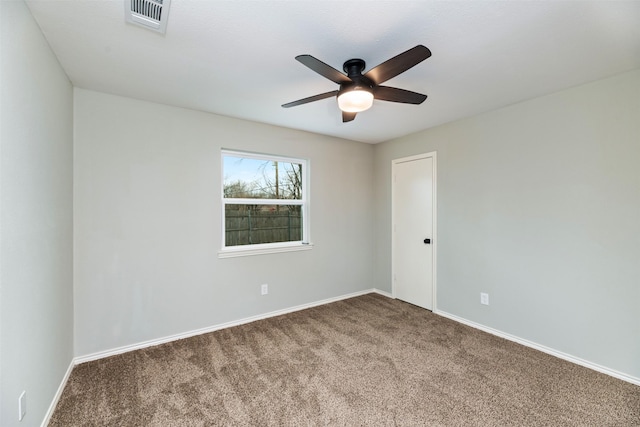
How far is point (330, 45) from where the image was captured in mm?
1815

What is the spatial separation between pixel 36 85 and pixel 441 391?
3.27m

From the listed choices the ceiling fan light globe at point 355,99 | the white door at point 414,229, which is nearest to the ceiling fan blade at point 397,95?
the ceiling fan light globe at point 355,99

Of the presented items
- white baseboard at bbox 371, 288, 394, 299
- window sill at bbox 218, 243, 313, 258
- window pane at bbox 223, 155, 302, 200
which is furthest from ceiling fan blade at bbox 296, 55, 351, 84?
white baseboard at bbox 371, 288, 394, 299

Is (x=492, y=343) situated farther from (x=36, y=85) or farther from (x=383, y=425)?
(x=36, y=85)

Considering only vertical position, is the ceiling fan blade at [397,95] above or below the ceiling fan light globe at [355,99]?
above

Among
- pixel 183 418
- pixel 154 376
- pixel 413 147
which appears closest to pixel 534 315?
pixel 413 147

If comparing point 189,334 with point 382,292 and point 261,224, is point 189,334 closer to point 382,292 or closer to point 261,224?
point 261,224

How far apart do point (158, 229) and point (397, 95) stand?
2.49 metres

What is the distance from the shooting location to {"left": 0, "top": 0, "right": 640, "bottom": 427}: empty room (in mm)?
1589

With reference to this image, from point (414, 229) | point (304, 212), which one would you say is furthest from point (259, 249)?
point (414, 229)

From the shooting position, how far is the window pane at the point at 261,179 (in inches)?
131

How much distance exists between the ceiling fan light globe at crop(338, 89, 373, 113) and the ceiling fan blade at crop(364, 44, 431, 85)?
10cm

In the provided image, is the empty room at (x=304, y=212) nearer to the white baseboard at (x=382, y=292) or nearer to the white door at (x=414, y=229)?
the white door at (x=414, y=229)

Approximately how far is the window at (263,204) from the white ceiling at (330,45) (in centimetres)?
91
